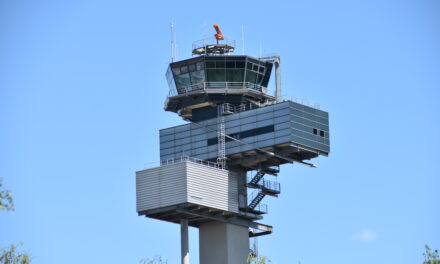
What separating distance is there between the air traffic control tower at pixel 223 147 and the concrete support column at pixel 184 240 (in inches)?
3.9

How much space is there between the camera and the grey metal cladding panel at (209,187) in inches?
3952

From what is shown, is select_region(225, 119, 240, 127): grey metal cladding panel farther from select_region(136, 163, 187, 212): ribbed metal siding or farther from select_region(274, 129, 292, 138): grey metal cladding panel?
select_region(136, 163, 187, 212): ribbed metal siding

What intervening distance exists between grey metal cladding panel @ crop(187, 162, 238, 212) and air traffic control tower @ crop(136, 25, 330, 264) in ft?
0.32

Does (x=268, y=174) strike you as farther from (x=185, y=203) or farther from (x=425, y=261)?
(x=425, y=261)

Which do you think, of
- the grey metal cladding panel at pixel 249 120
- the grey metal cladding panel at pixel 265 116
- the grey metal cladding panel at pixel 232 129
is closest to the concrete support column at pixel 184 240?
the grey metal cladding panel at pixel 232 129

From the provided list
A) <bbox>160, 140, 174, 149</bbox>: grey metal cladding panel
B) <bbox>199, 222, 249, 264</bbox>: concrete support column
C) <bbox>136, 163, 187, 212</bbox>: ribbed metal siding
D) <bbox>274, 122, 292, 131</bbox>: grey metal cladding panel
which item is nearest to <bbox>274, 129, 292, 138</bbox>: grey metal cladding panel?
<bbox>274, 122, 292, 131</bbox>: grey metal cladding panel

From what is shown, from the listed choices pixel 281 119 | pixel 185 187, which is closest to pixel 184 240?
pixel 185 187

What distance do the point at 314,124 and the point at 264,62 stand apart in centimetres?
971

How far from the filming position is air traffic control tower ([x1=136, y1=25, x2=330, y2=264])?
332ft

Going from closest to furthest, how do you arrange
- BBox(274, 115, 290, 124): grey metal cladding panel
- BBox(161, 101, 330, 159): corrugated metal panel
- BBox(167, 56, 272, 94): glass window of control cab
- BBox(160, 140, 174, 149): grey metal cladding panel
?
BBox(274, 115, 290, 124): grey metal cladding panel, BBox(161, 101, 330, 159): corrugated metal panel, BBox(167, 56, 272, 94): glass window of control cab, BBox(160, 140, 174, 149): grey metal cladding panel

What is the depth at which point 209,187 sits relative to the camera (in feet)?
335

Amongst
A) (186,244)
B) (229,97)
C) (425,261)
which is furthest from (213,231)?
(425,261)

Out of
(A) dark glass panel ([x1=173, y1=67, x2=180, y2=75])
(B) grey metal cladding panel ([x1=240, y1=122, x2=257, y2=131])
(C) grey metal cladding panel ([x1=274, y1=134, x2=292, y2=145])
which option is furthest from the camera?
(A) dark glass panel ([x1=173, y1=67, x2=180, y2=75])

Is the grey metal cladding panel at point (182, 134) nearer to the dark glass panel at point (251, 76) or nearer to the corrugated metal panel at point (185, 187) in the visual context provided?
the corrugated metal panel at point (185, 187)
